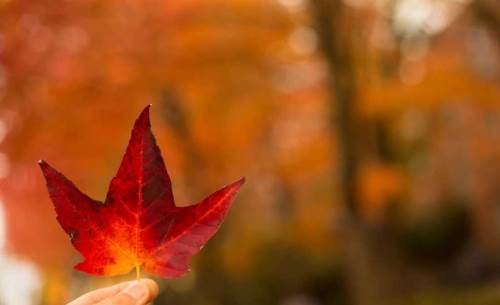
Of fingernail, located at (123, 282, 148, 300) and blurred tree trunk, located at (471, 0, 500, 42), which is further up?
blurred tree trunk, located at (471, 0, 500, 42)

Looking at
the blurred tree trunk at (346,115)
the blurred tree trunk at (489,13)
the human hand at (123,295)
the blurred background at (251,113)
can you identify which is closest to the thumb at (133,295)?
the human hand at (123,295)

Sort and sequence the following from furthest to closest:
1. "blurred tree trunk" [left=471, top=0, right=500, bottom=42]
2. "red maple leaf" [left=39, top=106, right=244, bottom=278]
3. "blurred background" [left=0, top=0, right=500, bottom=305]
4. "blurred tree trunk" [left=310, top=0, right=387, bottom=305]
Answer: "blurred tree trunk" [left=310, top=0, right=387, bottom=305] < "blurred background" [left=0, top=0, right=500, bottom=305] < "blurred tree trunk" [left=471, top=0, right=500, bottom=42] < "red maple leaf" [left=39, top=106, right=244, bottom=278]

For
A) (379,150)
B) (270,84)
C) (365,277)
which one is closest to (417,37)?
(379,150)

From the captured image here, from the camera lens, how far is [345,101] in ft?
16.5

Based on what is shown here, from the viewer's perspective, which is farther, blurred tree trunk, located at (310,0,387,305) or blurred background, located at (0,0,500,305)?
blurred tree trunk, located at (310,0,387,305)

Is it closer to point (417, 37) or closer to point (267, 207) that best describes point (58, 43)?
point (417, 37)

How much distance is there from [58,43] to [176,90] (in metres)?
1.30

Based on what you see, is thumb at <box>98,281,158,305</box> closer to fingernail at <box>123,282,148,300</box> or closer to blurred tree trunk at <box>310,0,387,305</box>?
fingernail at <box>123,282,148,300</box>

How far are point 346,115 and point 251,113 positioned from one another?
0.77 m

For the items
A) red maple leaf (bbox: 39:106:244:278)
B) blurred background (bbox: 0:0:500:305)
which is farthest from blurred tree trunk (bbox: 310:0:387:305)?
red maple leaf (bbox: 39:106:244:278)

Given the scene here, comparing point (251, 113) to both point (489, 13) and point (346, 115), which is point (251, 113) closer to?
point (346, 115)

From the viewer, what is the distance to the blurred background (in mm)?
3930

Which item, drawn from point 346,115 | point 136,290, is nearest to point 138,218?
point 136,290

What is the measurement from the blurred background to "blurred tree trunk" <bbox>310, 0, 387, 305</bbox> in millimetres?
12
